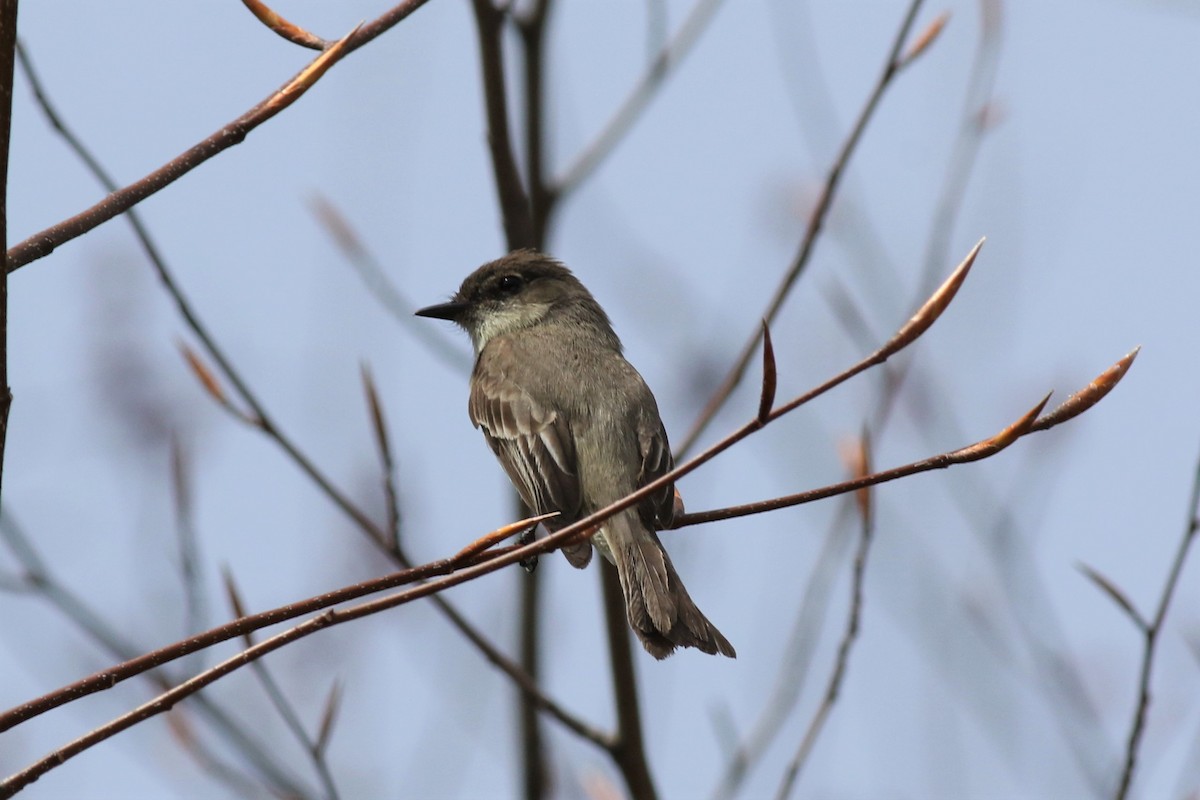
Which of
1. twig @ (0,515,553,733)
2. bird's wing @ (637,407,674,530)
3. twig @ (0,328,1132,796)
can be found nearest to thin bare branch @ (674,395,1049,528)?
twig @ (0,328,1132,796)

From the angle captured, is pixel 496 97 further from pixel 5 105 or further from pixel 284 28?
pixel 5 105

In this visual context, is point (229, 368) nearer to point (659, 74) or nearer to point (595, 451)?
point (595, 451)

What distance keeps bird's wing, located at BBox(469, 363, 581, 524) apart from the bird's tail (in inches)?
12.5

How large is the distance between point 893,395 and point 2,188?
3531mm

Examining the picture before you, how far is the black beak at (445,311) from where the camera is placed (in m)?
6.25

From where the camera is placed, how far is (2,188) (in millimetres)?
2045

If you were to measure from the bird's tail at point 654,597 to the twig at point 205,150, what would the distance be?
6.33 feet

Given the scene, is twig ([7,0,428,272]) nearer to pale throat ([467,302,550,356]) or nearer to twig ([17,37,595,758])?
twig ([17,37,595,758])

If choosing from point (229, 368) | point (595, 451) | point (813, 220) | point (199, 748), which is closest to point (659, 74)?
point (813, 220)

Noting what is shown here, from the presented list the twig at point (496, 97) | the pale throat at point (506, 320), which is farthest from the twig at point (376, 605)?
the pale throat at point (506, 320)

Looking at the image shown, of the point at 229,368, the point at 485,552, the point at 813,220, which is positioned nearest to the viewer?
the point at 485,552

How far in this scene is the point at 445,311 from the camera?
6.28 metres

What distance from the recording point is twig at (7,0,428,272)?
234cm

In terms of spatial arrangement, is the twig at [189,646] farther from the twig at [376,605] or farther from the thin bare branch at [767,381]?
the thin bare branch at [767,381]
